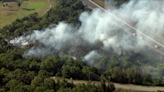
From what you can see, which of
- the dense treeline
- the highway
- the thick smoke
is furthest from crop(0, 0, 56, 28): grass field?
the highway

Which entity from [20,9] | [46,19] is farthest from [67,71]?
[20,9]

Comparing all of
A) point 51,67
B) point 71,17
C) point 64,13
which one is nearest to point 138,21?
point 71,17

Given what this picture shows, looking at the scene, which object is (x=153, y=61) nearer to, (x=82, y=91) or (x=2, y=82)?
(x=82, y=91)

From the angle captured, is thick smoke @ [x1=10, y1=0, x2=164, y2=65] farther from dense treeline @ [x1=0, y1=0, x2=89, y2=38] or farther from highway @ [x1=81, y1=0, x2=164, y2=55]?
dense treeline @ [x1=0, y1=0, x2=89, y2=38]

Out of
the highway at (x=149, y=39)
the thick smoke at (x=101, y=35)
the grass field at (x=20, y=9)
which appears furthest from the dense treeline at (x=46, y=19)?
the highway at (x=149, y=39)

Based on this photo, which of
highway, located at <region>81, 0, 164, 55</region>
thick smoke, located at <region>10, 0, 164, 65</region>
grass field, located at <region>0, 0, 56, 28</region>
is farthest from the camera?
grass field, located at <region>0, 0, 56, 28</region>

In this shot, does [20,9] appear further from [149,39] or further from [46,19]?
[149,39]
